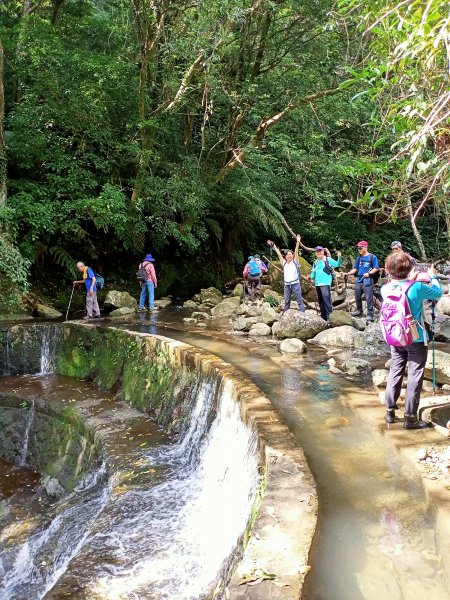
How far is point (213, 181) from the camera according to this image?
14586 mm

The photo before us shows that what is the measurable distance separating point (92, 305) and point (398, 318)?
9.02 meters

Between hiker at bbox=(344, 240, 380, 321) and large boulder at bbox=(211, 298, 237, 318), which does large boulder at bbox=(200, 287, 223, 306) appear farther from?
hiker at bbox=(344, 240, 380, 321)

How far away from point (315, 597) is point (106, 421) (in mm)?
5581

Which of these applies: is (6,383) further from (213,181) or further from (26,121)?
(213,181)

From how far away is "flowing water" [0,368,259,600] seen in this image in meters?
3.90

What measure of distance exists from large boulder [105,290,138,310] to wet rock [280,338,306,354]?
6.01 meters

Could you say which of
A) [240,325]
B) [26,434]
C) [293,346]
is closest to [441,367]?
[293,346]

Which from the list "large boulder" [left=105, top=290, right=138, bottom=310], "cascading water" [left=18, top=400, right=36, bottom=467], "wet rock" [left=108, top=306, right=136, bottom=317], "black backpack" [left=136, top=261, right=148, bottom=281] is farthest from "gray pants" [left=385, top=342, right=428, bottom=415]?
"large boulder" [left=105, top=290, right=138, bottom=310]

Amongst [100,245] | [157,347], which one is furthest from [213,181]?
[157,347]

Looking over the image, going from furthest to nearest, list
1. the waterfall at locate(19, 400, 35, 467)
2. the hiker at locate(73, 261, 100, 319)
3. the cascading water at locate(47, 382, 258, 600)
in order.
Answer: the hiker at locate(73, 261, 100, 319)
the waterfall at locate(19, 400, 35, 467)
the cascading water at locate(47, 382, 258, 600)

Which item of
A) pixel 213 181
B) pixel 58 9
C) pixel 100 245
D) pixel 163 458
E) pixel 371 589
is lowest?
pixel 163 458

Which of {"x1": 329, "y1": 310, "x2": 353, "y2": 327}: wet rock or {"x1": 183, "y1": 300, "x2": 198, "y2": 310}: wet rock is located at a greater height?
{"x1": 329, "y1": 310, "x2": 353, "y2": 327}: wet rock

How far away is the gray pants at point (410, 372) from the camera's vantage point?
462cm

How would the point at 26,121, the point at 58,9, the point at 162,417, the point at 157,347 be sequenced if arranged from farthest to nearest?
1. the point at 58,9
2. the point at 26,121
3. the point at 157,347
4. the point at 162,417
